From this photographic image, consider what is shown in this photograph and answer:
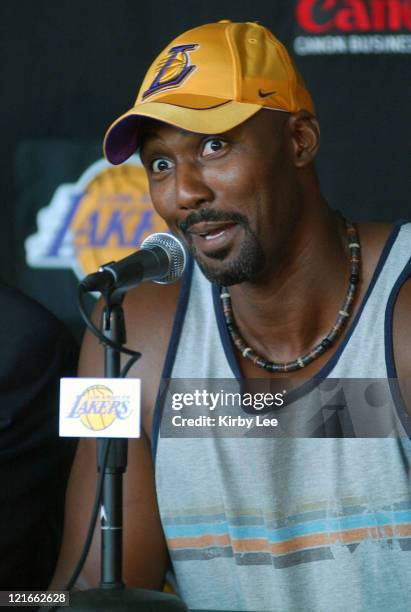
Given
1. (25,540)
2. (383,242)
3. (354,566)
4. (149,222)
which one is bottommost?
(354,566)

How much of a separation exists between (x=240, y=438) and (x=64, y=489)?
1.21 ft

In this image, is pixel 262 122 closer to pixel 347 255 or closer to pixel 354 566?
pixel 347 255

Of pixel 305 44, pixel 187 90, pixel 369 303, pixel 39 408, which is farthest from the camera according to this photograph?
pixel 305 44

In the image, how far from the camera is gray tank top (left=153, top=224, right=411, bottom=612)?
4.73ft

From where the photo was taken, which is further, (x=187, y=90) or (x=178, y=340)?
(x=178, y=340)

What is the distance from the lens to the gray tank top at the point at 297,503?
144 centimetres

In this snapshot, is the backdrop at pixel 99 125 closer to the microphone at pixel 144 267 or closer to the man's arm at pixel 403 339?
the man's arm at pixel 403 339

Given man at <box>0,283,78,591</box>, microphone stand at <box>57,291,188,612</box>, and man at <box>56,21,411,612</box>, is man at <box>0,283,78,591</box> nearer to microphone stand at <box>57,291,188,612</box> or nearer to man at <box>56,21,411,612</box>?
man at <box>56,21,411,612</box>

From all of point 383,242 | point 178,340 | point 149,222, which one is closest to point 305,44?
point 149,222

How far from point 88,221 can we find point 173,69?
641 millimetres

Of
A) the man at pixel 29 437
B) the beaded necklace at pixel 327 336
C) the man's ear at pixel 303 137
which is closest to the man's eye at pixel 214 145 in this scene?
the man's ear at pixel 303 137

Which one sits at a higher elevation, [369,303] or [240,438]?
[369,303]

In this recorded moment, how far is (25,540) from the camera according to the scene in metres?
1.65

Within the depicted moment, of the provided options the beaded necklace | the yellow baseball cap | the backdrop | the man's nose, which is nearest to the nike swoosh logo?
the yellow baseball cap
